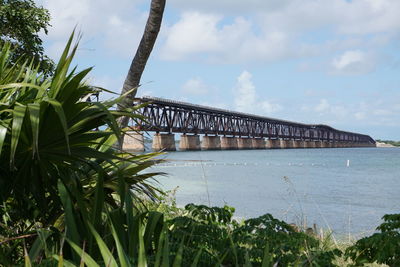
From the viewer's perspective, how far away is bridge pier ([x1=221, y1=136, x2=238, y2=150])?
12770 cm

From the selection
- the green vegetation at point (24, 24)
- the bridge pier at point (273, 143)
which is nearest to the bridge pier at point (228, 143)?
the bridge pier at point (273, 143)

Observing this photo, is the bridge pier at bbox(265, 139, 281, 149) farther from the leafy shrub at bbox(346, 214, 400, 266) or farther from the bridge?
the leafy shrub at bbox(346, 214, 400, 266)

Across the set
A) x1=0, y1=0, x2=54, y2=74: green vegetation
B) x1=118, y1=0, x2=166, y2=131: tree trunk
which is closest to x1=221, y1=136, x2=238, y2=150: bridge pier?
x1=0, y1=0, x2=54, y2=74: green vegetation

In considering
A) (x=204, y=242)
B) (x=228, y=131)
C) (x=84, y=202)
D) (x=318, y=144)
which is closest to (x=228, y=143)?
(x=228, y=131)

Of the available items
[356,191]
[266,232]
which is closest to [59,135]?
[266,232]

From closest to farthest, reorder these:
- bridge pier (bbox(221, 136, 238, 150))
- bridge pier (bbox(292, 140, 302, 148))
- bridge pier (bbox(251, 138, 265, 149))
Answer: bridge pier (bbox(221, 136, 238, 150))
bridge pier (bbox(251, 138, 265, 149))
bridge pier (bbox(292, 140, 302, 148))

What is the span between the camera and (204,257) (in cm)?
343

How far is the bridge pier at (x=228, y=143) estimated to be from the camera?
128 m

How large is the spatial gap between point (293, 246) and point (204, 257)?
652 mm

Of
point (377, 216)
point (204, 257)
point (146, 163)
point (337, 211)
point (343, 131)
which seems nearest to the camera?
point (204, 257)

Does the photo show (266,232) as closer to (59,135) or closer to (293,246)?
(293,246)

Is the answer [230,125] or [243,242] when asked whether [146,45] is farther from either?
[230,125]

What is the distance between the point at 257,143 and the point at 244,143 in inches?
413

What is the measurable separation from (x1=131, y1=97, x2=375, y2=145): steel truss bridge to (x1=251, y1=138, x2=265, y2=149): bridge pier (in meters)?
2.14
